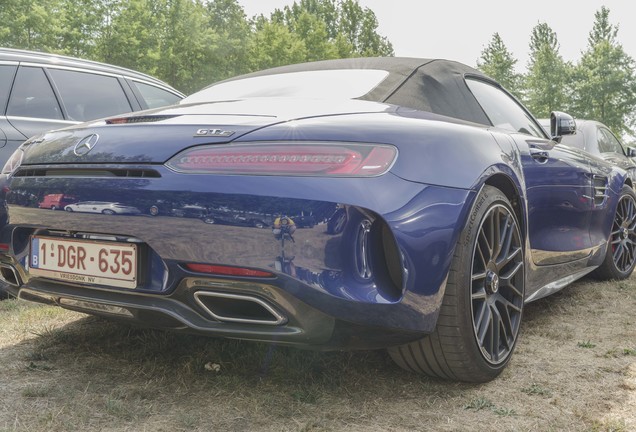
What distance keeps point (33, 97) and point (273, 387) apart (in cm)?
330

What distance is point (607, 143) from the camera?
9.67 m

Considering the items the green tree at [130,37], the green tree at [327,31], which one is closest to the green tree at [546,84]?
the green tree at [327,31]

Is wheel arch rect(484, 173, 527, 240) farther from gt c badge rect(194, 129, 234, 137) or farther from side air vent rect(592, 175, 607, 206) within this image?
side air vent rect(592, 175, 607, 206)

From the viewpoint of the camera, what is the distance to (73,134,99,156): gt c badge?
2.39 meters

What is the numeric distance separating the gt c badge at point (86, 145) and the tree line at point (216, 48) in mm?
24186

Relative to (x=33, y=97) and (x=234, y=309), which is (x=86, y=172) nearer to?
(x=234, y=309)

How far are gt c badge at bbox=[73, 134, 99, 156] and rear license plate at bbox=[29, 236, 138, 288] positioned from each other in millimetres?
316

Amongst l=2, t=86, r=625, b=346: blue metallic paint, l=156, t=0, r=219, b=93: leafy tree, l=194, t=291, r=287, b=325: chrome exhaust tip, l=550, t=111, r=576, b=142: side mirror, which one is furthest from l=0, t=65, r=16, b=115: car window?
l=156, t=0, r=219, b=93: leafy tree

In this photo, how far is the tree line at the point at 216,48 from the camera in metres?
27.1

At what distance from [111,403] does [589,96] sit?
4015 centimetres

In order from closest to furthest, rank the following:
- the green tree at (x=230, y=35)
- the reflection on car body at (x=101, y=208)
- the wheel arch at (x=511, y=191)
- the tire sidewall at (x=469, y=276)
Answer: the reflection on car body at (x=101, y=208), the tire sidewall at (x=469, y=276), the wheel arch at (x=511, y=191), the green tree at (x=230, y=35)

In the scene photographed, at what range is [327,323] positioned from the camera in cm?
212

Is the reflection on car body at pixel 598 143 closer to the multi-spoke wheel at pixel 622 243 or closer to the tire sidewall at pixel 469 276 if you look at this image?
the multi-spoke wheel at pixel 622 243

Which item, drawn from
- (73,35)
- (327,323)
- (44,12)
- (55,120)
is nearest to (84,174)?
(327,323)
